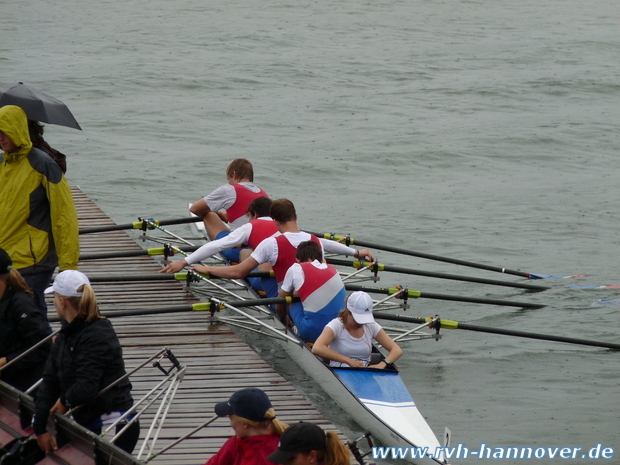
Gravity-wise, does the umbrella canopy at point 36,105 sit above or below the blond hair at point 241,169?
above

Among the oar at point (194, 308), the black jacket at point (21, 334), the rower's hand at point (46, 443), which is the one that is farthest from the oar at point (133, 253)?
the rower's hand at point (46, 443)

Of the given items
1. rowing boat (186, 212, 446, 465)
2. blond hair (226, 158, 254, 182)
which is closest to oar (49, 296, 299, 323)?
rowing boat (186, 212, 446, 465)

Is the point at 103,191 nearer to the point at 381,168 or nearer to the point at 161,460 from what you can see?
the point at 381,168

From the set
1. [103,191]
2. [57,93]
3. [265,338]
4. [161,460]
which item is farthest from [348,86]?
[161,460]

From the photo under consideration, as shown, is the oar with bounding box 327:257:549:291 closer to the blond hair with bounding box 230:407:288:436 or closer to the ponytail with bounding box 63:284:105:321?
the ponytail with bounding box 63:284:105:321

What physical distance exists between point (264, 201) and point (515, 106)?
15.4 meters

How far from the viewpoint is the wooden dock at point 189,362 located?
5.73 meters

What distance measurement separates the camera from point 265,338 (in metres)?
9.04

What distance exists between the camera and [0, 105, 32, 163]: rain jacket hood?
5430 mm

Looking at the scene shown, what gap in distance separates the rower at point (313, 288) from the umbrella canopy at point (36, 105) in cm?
212

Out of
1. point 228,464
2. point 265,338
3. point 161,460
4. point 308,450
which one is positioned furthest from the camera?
point 265,338

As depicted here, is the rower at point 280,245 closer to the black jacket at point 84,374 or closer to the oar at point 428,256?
the oar at point 428,256

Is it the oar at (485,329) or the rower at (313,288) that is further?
the oar at (485,329)

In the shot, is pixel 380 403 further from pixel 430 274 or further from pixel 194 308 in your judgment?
pixel 430 274
